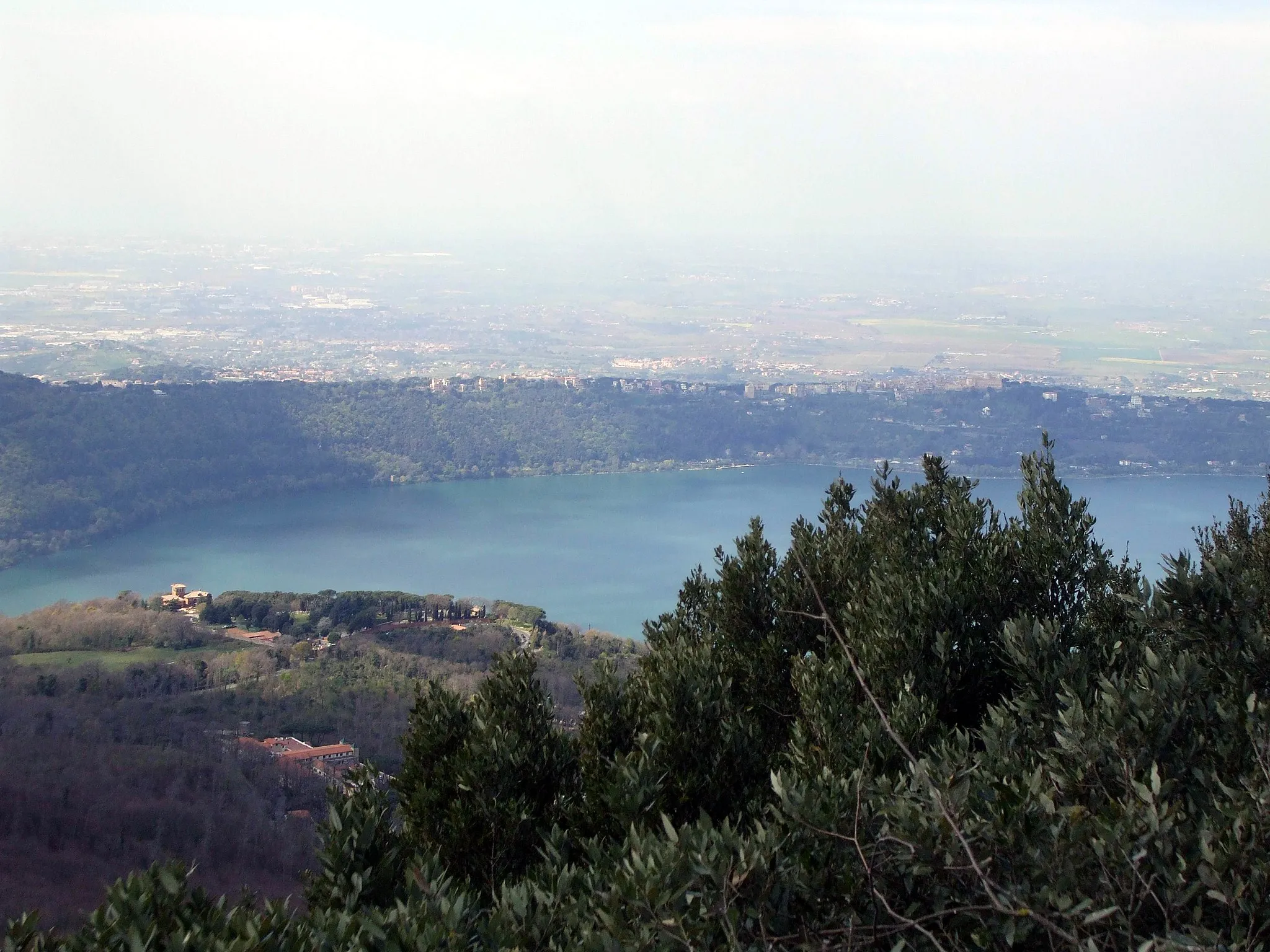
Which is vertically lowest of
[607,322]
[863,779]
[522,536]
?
[522,536]

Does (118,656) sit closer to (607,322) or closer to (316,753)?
(316,753)

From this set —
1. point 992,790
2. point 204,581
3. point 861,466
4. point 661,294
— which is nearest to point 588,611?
point 204,581

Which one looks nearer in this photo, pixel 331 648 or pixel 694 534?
pixel 331 648

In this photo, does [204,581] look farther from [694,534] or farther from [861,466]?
[861,466]

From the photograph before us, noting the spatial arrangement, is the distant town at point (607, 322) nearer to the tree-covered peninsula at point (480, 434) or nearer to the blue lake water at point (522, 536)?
the tree-covered peninsula at point (480, 434)

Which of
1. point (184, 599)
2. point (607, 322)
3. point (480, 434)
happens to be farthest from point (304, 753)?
point (607, 322)

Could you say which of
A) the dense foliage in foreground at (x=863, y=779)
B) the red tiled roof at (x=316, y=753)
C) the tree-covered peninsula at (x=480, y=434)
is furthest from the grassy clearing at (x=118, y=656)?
the dense foliage in foreground at (x=863, y=779)
